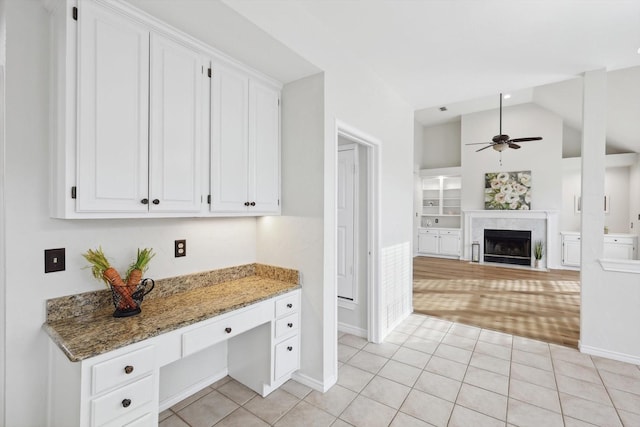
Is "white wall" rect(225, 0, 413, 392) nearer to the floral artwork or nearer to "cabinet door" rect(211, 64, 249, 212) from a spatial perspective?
"cabinet door" rect(211, 64, 249, 212)

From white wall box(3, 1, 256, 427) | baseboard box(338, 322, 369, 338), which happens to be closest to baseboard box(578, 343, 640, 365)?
baseboard box(338, 322, 369, 338)

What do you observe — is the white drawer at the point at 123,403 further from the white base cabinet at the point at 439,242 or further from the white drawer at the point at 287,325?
the white base cabinet at the point at 439,242

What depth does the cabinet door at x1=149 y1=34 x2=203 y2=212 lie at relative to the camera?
1.67 m

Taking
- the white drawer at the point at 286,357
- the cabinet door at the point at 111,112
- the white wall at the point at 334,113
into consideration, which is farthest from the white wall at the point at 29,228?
the white drawer at the point at 286,357

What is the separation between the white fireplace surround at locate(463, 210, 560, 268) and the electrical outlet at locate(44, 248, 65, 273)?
320 inches

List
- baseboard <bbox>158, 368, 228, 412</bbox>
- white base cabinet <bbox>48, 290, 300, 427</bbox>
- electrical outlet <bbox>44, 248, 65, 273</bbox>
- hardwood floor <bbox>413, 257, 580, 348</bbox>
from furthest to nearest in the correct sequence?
1. hardwood floor <bbox>413, 257, 580, 348</bbox>
2. baseboard <bbox>158, 368, 228, 412</bbox>
3. electrical outlet <bbox>44, 248, 65, 273</bbox>
4. white base cabinet <bbox>48, 290, 300, 427</bbox>

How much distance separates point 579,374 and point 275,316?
2642 millimetres

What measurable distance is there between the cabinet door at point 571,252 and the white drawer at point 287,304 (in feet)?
23.9

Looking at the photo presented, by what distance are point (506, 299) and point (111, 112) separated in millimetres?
5364

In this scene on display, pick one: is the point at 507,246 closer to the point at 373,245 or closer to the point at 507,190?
the point at 507,190

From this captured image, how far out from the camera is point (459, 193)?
8.33 metres

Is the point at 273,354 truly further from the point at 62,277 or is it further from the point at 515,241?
the point at 515,241

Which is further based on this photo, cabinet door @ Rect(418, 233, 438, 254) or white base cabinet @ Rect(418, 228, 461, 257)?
cabinet door @ Rect(418, 233, 438, 254)

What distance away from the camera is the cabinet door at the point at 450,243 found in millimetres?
→ 8047
